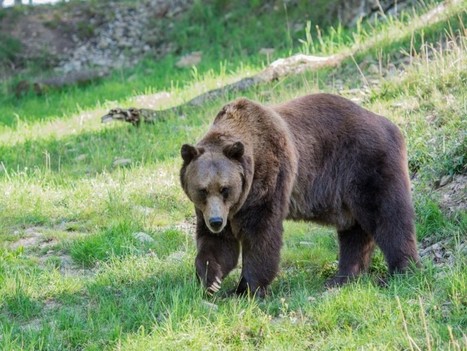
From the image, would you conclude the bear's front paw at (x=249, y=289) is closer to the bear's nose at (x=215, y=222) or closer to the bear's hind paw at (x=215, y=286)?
the bear's hind paw at (x=215, y=286)

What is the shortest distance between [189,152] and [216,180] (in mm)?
314

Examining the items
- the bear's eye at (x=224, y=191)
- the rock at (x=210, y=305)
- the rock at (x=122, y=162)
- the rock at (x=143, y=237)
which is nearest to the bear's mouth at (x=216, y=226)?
the bear's eye at (x=224, y=191)

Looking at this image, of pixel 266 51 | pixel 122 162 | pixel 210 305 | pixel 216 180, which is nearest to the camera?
pixel 210 305

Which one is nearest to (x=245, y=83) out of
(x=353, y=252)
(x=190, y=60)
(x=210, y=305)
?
(x=190, y=60)

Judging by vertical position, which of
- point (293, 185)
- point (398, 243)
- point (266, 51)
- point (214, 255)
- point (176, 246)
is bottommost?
point (266, 51)

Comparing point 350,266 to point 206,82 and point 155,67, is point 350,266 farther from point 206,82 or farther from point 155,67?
point 155,67

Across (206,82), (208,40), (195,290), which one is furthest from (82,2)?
(195,290)

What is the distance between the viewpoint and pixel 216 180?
5945mm

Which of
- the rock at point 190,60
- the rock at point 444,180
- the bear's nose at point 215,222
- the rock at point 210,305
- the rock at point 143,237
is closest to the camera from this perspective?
the rock at point 210,305

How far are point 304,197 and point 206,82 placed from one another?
22.9 feet

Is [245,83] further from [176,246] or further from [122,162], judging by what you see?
[176,246]

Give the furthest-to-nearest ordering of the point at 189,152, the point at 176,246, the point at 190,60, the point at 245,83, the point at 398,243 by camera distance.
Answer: the point at 190,60, the point at 245,83, the point at 176,246, the point at 398,243, the point at 189,152

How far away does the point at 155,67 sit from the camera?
661 inches

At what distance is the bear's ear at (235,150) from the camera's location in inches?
236
